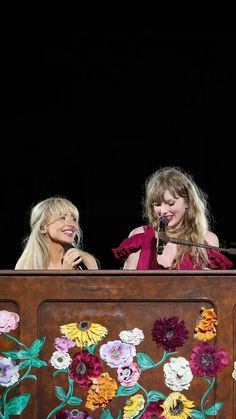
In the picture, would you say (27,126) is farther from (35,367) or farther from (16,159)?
(35,367)

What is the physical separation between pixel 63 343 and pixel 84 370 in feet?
0.34

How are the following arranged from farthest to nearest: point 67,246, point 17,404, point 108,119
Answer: point 108,119
point 67,246
point 17,404

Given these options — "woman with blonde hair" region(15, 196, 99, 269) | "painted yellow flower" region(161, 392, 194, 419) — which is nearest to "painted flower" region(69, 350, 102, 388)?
"painted yellow flower" region(161, 392, 194, 419)

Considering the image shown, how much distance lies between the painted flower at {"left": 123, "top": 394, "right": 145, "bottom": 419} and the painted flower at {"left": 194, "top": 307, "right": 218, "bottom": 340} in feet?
0.86

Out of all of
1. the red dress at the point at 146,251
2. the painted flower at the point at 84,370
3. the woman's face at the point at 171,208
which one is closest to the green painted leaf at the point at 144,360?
the painted flower at the point at 84,370

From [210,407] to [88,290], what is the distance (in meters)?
0.51

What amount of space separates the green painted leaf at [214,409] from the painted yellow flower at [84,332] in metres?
0.39

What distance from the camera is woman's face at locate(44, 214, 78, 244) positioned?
3.98m

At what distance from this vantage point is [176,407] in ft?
9.89

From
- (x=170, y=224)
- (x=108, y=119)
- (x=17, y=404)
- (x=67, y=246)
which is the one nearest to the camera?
(x=17, y=404)

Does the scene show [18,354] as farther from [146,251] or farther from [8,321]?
[146,251]

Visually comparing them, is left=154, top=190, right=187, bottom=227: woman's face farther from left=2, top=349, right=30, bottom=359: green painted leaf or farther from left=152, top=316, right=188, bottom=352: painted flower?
left=2, top=349, right=30, bottom=359: green painted leaf

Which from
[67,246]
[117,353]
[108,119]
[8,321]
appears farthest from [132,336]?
[108,119]

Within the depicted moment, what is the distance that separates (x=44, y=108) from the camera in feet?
18.3
